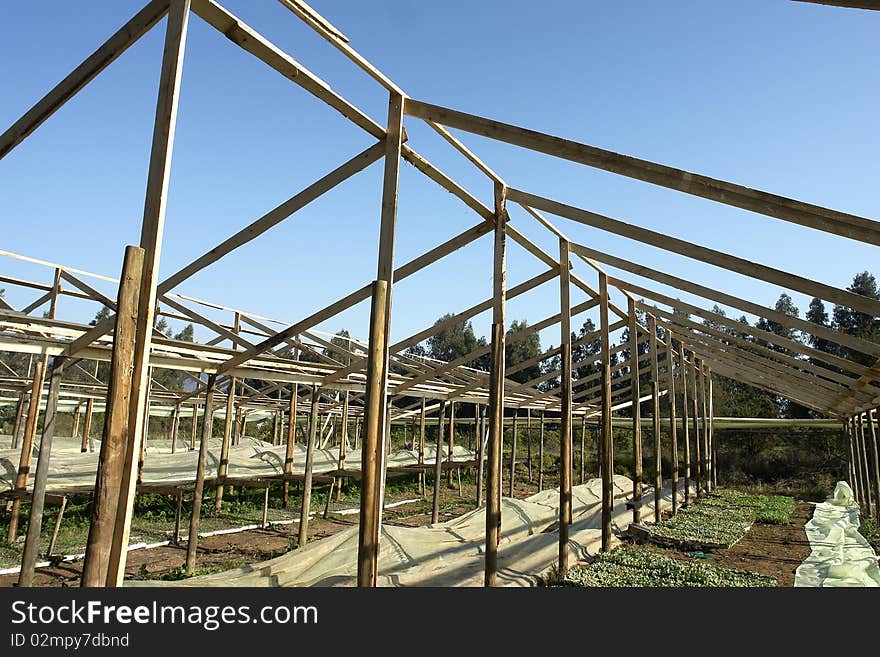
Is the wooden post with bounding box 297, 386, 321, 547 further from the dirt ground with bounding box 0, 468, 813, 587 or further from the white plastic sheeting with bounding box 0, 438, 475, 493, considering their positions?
the white plastic sheeting with bounding box 0, 438, 475, 493

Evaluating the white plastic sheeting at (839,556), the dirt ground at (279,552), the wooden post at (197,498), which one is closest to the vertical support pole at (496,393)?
the white plastic sheeting at (839,556)

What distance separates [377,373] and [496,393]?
1907mm

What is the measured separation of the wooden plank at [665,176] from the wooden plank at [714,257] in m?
1.33

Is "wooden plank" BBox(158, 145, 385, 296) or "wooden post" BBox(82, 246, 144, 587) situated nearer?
"wooden post" BBox(82, 246, 144, 587)

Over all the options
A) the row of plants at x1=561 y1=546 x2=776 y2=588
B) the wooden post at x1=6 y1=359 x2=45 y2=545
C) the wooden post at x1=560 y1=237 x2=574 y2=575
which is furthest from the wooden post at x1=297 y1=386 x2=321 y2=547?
the row of plants at x1=561 y1=546 x2=776 y2=588

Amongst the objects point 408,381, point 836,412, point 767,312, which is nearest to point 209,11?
point 767,312

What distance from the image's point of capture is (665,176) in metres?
4.14

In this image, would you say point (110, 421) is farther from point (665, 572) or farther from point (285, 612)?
point (665, 572)

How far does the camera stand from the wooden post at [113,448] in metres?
2.97

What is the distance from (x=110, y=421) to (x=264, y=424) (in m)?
36.3

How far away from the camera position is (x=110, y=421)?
300 centimetres

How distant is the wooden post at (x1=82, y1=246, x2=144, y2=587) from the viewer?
297cm

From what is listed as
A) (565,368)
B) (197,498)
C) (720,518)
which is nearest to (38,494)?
(197,498)

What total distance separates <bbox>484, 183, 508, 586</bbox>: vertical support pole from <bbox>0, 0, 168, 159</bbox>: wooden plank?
366cm
